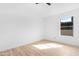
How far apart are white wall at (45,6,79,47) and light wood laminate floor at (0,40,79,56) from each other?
8cm

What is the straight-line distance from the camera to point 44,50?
1.53m

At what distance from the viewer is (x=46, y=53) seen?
4.85ft

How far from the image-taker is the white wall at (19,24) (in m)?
1.38

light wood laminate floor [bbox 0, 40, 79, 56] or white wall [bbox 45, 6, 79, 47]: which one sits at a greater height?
white wall [bbox 45, 6, 79, 47]

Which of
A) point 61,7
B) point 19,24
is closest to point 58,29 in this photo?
point 61,7

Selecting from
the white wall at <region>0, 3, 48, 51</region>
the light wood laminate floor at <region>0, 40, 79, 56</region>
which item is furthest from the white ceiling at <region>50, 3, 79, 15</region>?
the light wood laminate floor at <region>0, 40, 79, 56</region>

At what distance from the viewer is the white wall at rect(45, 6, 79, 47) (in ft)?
4.80

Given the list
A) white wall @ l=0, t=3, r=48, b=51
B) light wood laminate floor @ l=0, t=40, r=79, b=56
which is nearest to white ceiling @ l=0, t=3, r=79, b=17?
white wall @ l=0, t=3, r=48, b=51

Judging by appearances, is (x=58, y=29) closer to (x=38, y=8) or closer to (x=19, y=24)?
(x=38, y=8)

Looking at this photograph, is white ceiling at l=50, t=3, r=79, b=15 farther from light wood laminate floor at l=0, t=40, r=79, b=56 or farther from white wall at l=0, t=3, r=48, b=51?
light wood laminate floor at l=0, t=40, r=79, b=56

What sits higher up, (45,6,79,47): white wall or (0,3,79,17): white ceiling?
(0,3,79,17): white ceiling

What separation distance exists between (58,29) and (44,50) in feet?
1.28

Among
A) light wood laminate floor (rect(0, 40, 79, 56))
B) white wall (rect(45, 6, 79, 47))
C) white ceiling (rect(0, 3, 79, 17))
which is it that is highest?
white ceiling (rect(0, 3, 79, 17))

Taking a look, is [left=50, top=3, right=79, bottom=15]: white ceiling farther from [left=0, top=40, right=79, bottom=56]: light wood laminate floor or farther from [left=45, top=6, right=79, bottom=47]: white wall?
[left=0, top=40, right=79, bottom=56]: light wood laminate floor
